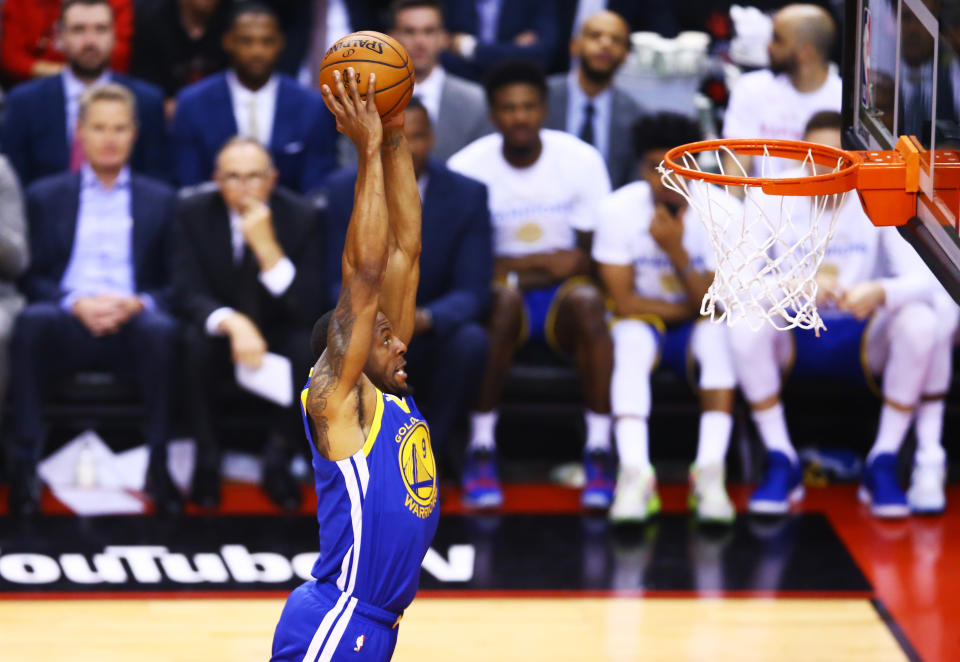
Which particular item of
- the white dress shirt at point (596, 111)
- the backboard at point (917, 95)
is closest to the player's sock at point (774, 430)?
the white dress shirt at point (596, 111)

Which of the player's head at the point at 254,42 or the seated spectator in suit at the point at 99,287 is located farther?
the player's head at the point at 254,42

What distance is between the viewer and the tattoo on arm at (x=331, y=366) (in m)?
3.26

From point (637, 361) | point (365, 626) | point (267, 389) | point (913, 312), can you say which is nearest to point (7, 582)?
point (267, 389)

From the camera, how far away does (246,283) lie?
20.4 ft

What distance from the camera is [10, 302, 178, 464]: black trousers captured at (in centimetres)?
604

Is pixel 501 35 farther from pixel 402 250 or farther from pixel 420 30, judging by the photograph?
pixel 402 250

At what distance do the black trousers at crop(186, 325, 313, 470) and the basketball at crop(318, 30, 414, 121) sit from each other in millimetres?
2668

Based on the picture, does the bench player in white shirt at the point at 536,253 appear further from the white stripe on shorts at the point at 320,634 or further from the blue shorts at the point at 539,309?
the white stripe on shorts at the point at 320,634

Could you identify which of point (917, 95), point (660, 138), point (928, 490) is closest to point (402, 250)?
point (917, 95)

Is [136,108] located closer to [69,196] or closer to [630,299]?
[69,196]

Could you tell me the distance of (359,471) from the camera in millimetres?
3416

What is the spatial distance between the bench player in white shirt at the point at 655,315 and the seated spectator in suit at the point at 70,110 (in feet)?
7.48

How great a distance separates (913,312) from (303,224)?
2.72 meters

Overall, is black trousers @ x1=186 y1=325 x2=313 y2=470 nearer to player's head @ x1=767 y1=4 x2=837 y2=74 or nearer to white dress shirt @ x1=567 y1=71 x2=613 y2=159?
white dress shirt @ x1=567 y1=71 x2=613 y2=159
